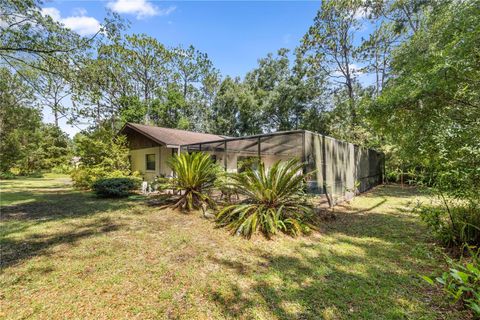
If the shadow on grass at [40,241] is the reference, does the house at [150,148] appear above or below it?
above

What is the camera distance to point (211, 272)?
10.7 feet

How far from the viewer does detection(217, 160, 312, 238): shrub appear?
15.5 feet

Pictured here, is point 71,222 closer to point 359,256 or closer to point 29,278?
point 29,278

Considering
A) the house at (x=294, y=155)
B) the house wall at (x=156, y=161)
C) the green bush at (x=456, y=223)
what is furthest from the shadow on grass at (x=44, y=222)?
the green bush at (x=456, y=223)

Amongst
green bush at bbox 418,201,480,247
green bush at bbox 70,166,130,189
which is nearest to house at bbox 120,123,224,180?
green bush at bbox 70,166,130,189

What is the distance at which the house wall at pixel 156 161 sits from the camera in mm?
12062

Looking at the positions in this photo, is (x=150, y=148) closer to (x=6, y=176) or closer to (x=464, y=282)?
(x=464, y=282)

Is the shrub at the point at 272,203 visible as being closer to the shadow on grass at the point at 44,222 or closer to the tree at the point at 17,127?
the shadow on grass at the point at 44,222

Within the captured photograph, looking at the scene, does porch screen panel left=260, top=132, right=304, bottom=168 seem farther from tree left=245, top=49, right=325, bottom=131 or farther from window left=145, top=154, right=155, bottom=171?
tree left=245, top=49, right=325, bottom=131

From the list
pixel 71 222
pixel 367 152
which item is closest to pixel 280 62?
pixel 367 152

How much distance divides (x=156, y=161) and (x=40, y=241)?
8112mm

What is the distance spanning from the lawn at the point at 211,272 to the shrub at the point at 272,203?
31 cm

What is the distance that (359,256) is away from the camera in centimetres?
375

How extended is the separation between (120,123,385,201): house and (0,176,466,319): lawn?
1.76 m
